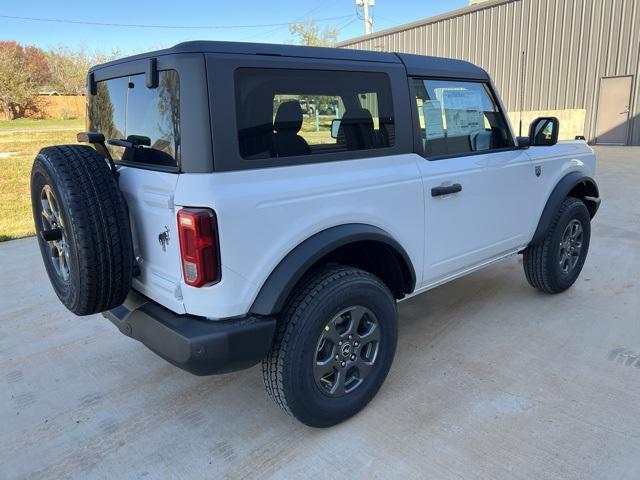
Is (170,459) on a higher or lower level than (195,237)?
lower

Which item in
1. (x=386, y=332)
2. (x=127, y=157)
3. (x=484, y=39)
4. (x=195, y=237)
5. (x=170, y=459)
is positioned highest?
(x=484, y=39)

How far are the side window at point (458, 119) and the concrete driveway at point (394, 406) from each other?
51.4 inches

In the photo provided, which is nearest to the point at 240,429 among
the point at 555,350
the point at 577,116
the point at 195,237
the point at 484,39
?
the point at 195,237

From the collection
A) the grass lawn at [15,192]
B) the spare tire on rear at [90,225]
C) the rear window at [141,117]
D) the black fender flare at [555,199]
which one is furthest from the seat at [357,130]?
the grass lawn at [15,192]

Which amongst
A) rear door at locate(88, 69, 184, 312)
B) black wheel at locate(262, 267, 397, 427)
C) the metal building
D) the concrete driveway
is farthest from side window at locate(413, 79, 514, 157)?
the metal building

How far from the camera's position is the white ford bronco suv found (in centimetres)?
199

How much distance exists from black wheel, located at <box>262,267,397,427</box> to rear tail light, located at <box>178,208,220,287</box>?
0.44m

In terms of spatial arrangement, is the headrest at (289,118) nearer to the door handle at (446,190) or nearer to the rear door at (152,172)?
the rear door at (152,172)

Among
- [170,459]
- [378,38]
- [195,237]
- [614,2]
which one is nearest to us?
[195,237]

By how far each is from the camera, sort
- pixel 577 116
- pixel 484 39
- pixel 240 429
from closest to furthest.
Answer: pixel 240 429 → pixel 577 116 → pixel 484 39

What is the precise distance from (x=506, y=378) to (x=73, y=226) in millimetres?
2415

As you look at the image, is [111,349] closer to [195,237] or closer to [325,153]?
[195,237]

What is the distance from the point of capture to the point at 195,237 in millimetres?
1924

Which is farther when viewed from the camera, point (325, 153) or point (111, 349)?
point (111, 349)
